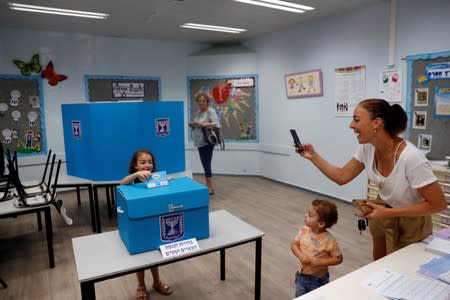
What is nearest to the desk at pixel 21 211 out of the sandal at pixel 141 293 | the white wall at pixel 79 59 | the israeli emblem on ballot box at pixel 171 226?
the sandal at pixel 141 293

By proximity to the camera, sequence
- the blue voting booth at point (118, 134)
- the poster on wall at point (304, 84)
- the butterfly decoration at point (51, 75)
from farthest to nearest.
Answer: the butterfly decoration at point (51, 75) → the poster on wall at point (304, 84) → the blue voting booth at point (118, 134)

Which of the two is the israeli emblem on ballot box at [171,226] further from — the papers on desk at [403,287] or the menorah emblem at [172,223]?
the papers on desk at [403,287]

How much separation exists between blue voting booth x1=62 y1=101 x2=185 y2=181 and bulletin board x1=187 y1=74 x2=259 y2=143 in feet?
9.18

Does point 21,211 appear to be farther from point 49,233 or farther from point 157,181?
point 157,181

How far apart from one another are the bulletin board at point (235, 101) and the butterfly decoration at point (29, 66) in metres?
2.60

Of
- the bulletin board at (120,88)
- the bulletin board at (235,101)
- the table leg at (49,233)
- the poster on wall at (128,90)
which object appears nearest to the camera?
the table leg at (49,233)

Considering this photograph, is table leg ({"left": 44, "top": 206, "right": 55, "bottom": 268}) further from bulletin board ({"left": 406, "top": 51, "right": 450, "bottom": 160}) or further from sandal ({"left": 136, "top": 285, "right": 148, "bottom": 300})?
bulletin board ({"left": 406, "top": 51, "right": 450, "bottom": 160})

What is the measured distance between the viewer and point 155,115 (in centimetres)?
340

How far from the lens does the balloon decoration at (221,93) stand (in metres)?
6.21

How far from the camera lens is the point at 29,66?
4.96 metres

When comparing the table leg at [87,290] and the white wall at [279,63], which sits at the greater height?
the white wall at [279,63]

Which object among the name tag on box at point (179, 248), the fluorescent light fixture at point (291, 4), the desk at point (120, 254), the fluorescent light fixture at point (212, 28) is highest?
the fluorescent light fixture at point (212, 28)

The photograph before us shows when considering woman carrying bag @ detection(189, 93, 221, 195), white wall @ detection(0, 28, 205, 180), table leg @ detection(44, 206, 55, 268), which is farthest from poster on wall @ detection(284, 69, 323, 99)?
table leg @ detection(44, 206, 55, 268)

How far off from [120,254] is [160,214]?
0.29 meters
